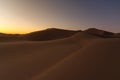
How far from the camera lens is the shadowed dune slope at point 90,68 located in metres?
3.00

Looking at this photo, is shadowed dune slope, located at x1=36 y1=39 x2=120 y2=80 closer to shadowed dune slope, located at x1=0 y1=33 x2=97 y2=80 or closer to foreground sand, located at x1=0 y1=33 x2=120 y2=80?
foreground sand, located at x1=0 y1=33 x2=120 y2=80

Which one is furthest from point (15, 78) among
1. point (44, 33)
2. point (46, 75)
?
point (44, 33)

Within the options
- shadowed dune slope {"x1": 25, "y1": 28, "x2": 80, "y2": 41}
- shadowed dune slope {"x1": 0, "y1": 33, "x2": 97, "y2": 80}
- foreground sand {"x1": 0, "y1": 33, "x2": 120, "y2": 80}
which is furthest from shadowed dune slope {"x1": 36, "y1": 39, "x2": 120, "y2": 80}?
shadowed dune slope {"x1": 25, "y1": 28, "x2": 80, "y2": 41}

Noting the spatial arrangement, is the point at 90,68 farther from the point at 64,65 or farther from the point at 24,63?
the point at 24,63

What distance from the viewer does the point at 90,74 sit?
10.0 ft

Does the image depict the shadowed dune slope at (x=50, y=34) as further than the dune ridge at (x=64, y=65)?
Yes

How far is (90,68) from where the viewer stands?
3.28 m

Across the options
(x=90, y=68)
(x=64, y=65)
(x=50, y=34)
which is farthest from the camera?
(x=50, y=34)

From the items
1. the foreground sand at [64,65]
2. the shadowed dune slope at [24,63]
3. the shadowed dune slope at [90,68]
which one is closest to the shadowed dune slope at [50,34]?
the shadowed dune slope at [24,63]

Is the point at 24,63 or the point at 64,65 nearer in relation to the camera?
the point at 64,65

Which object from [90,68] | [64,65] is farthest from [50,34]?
[90,68]

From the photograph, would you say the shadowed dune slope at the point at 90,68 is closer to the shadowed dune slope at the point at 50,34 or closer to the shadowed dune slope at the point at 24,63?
the shadowed dune slope at the point at 24,63

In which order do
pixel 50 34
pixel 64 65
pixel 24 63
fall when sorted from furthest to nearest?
pixel 50 34
pixel 24 63
pixel 64 65

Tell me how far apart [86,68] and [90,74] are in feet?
0.77
